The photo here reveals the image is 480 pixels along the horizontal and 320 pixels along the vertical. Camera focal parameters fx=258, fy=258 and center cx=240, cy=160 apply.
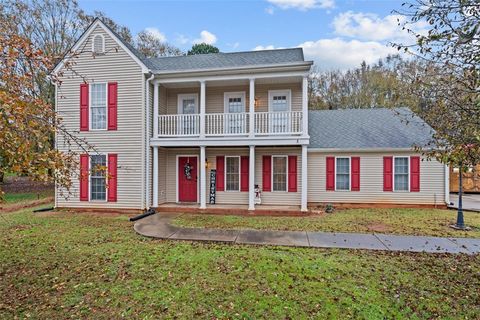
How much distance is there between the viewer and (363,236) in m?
7.00

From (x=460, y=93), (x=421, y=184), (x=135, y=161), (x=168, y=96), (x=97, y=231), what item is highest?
(x=168, y=96)

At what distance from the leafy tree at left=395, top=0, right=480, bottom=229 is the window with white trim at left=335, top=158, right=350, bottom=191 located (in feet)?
26.3

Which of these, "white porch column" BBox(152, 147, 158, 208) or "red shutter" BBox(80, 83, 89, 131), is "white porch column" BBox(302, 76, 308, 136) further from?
"red shutter" BBox(80, 83, 89, 131)

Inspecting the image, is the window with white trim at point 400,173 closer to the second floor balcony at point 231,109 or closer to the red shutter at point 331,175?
the red shutter at point 331,175

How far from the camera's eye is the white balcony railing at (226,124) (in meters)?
10.9

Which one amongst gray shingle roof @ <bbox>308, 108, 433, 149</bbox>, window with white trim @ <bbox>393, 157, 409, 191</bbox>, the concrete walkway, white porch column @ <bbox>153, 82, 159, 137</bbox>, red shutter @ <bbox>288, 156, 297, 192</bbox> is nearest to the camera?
the concrete walkway

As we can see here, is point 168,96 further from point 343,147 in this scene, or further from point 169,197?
point 343,147

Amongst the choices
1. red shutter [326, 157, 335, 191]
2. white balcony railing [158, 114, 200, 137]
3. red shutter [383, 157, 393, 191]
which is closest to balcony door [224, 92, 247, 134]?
white balcony railing [158, 114, 200, 137]

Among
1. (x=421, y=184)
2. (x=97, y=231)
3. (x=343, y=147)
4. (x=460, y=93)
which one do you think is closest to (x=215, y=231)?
(x=97, y=231)

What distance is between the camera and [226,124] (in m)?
11.0

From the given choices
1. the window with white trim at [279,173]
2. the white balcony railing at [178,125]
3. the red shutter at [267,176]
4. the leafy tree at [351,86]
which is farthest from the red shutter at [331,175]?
the leafy tree at [351,86]

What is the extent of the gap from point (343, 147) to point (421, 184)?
367 cm

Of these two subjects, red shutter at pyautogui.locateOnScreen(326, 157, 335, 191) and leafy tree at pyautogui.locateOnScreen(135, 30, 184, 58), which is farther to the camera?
leafy tree at pyautogui.locateOnScreen(135, 30, 184, 58)

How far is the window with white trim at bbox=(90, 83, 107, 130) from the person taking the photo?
11.0m
